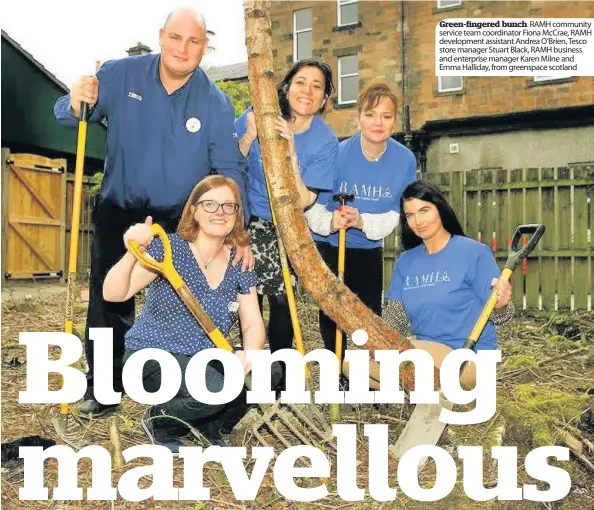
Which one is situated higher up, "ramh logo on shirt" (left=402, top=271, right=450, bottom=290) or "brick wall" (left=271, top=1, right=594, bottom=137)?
"brick wall" (left=271, top=1, right=594, bottom=137)

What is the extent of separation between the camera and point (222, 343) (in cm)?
202

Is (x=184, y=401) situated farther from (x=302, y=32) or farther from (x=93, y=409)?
(x=302, y=32)

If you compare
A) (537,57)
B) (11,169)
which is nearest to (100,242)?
(537,57)

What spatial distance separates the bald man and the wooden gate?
16.7 ft

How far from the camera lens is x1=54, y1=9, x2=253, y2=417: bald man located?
2211 millimetres

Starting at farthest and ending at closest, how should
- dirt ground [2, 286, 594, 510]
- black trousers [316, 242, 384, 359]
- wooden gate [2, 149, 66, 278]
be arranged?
1. wooden gate [2, 149, 66, 278]
2. black trousers [316, 242, 384, 359]
3. dirt ground [2, 286, 594, 510]

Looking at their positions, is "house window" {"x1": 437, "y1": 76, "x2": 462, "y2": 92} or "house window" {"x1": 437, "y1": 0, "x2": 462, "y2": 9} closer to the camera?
"house window" {"x1": 437, "y1": 0, "x2": 462, "y2": 9}

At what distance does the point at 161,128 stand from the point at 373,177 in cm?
82

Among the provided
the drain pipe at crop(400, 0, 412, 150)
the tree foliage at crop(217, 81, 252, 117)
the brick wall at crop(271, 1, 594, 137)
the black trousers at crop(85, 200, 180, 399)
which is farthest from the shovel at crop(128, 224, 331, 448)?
the drain pipe at crop(400, 0, 412, 150)

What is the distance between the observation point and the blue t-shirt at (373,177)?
8.11ft

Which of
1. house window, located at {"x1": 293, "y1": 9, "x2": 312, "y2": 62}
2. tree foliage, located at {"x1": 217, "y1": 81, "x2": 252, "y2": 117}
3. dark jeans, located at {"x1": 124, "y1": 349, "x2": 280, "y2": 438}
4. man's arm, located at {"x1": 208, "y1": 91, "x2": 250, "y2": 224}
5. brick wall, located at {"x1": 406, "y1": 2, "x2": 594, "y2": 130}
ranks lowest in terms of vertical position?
dark jeans, located at {"x1": 124, "y1": 349, "x2": 280, "y2": 438}

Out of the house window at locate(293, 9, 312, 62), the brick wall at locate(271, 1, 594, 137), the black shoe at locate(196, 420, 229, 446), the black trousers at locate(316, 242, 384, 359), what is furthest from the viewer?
the house window at locate(293, 9, 312, 62)

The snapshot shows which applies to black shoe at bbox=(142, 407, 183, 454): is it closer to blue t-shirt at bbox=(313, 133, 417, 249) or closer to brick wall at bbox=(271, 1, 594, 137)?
blue t-shirt at bbox=(313, 133, 417, 249)

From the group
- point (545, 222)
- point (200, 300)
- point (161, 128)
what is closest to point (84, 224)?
point (545, 222)
